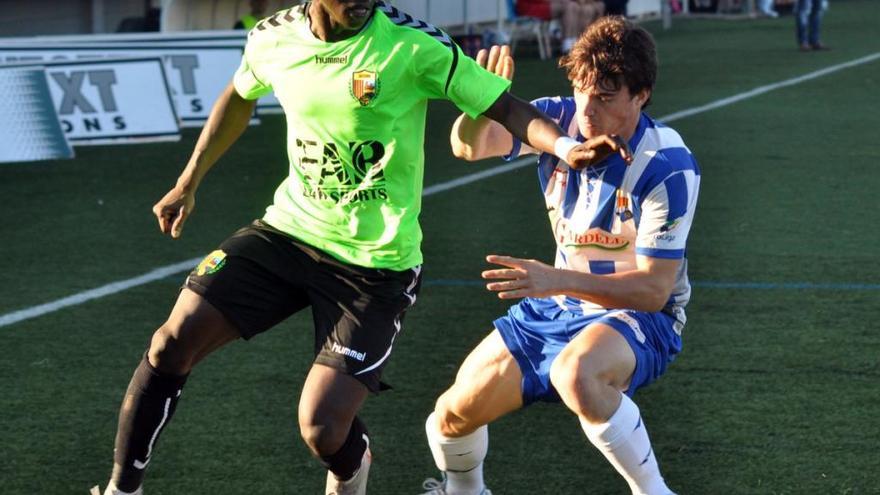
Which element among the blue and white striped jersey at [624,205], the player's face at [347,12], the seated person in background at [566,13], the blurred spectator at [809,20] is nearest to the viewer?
the blue and white striped jersey at [624,205]

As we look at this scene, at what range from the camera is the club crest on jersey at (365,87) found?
16.7 ft

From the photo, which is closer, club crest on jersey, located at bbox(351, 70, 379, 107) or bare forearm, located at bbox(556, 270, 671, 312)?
bare forearm, located at bbox(556, 270, 671, 312)

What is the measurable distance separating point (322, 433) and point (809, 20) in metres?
22.3

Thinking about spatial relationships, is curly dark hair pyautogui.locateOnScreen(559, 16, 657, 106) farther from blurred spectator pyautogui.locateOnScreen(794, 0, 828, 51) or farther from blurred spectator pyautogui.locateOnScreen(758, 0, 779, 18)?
blurred spectator pyautogui.locateOnScreen(758, 0, 779, 18)

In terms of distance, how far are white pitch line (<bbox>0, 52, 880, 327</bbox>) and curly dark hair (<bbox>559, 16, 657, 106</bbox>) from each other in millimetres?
4067

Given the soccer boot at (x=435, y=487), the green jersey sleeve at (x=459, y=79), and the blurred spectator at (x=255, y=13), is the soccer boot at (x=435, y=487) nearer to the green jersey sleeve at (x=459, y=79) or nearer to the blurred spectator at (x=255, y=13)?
the green jersey sleeve at (x=459, y=79)

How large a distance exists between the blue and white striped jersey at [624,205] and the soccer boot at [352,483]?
0.78 metres

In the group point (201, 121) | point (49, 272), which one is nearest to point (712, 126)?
point (201, 121)

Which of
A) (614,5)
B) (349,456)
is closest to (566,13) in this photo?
(614,5)

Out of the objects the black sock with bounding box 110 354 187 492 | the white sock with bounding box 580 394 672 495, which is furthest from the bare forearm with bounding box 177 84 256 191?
the white sock with bounding box 580 394 672 495

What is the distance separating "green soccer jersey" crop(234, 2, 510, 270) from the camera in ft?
16.7

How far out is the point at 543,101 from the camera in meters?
5.28

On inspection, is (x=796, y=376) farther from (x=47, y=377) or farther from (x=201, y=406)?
(x=47, y=377)

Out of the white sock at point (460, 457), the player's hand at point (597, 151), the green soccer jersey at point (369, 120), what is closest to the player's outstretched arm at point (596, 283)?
the player's hand at point (597, 151)
